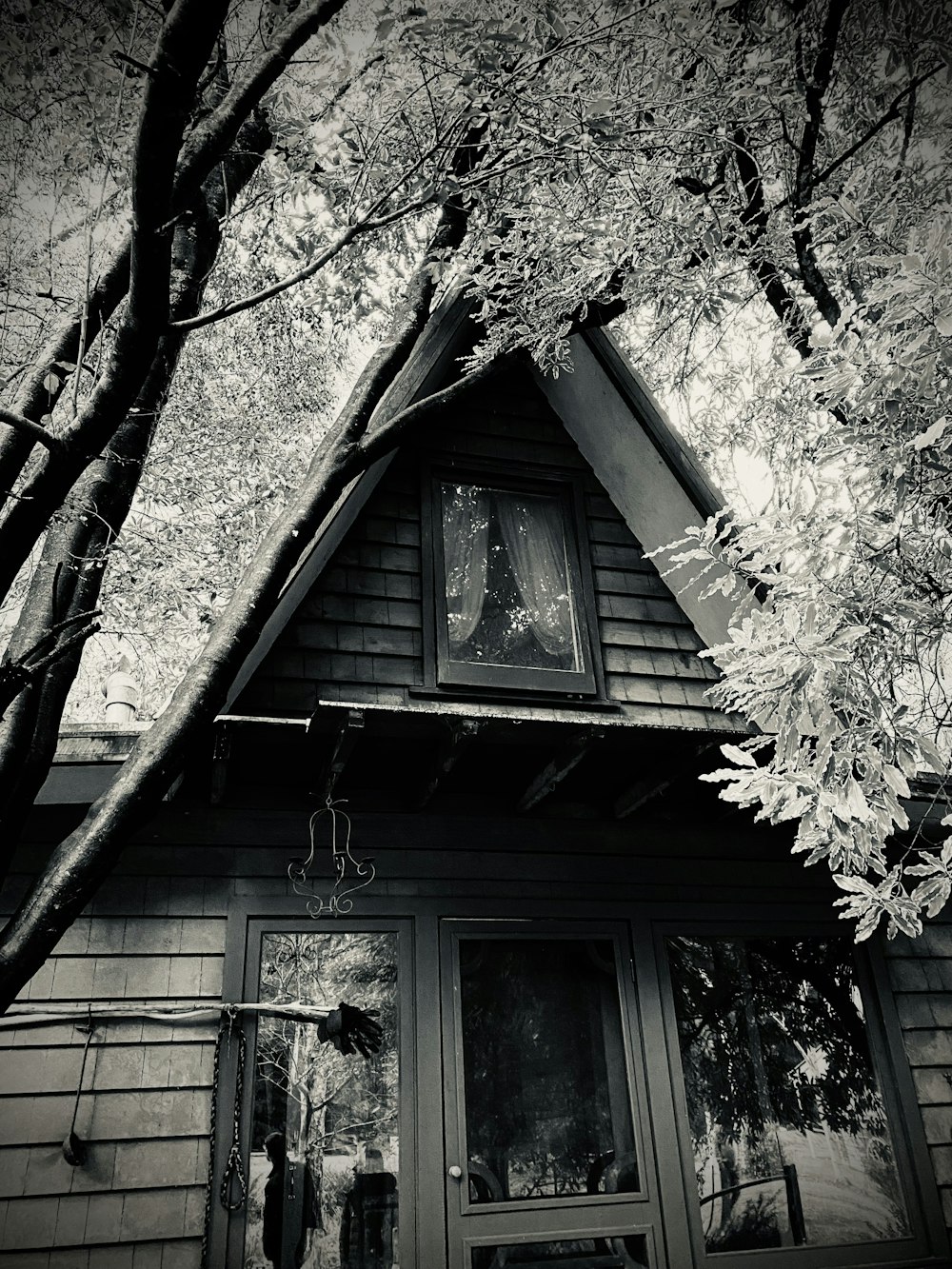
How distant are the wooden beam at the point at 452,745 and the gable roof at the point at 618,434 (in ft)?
4.82

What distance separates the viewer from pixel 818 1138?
4582 mm

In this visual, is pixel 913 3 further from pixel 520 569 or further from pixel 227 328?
pixel 227 328

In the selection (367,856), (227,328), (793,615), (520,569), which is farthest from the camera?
(227,328)

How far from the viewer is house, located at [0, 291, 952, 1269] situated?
3809 millimetres

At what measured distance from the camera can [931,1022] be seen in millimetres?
5020

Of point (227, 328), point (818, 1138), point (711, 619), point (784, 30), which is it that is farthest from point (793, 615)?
point (227, 328)

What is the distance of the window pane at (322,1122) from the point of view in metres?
3.77

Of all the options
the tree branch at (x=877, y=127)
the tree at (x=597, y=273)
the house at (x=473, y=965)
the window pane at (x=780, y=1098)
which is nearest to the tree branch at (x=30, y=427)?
the tree at (x=597, y=273)

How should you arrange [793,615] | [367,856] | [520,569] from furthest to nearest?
[520,569] < [367,856] < [793,615]

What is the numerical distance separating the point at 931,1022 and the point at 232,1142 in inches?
146

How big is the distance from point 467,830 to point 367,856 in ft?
1.75

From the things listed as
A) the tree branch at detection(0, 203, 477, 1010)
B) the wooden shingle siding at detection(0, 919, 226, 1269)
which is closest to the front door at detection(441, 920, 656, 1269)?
the wooden shingle siding at detection(0, 919, 226, 1269)

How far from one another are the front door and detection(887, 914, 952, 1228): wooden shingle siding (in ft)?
5.45

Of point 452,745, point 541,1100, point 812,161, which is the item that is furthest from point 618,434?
point 541,1100
